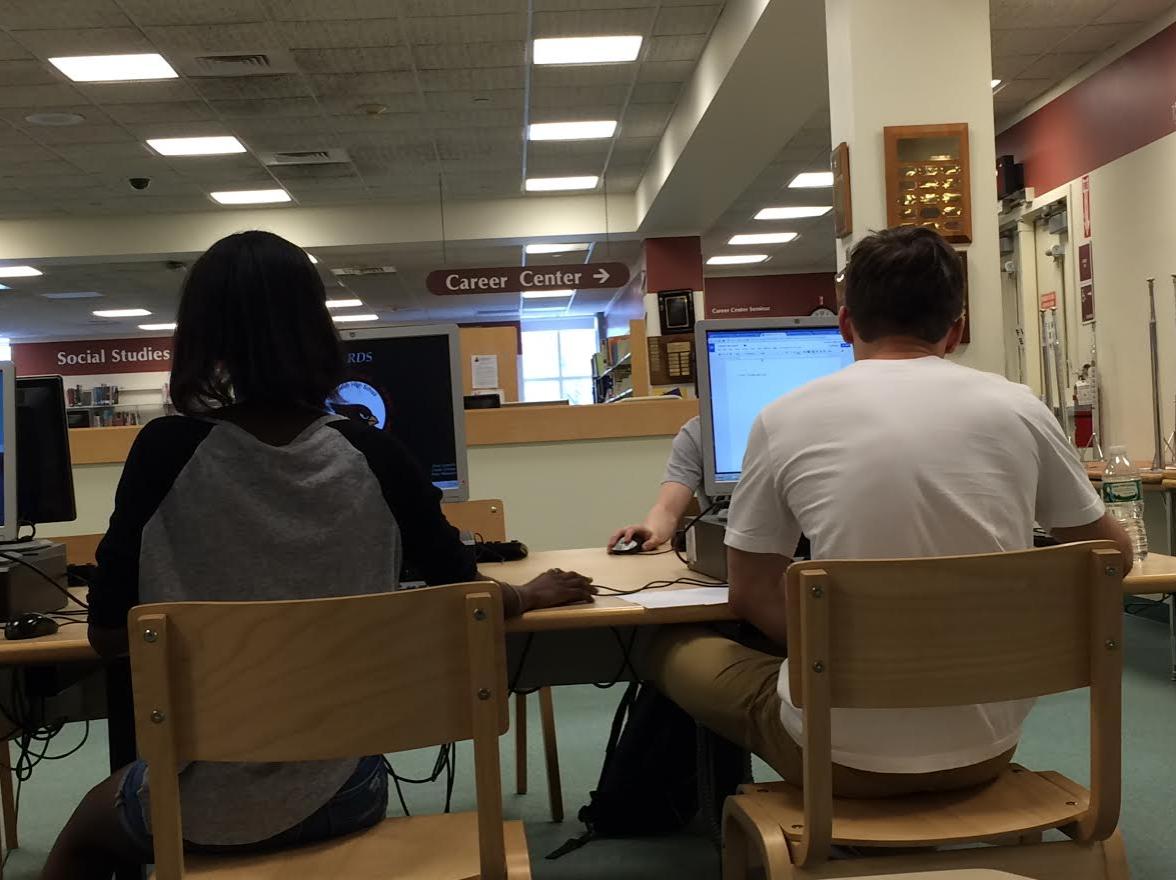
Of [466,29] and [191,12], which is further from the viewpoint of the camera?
[466,29]

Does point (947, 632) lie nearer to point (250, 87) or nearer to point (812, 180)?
point (250, 87)

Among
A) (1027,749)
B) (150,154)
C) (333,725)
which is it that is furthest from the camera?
(150,154)

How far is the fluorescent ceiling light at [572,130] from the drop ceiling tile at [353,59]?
4.77 ft

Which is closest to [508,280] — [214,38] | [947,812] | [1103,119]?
[214,38]

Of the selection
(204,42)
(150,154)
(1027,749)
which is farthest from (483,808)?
(150,154)

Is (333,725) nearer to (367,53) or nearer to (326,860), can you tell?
(326,860)

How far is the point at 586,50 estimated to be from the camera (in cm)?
582

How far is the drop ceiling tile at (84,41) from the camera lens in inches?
206

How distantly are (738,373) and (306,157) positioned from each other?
246 inches

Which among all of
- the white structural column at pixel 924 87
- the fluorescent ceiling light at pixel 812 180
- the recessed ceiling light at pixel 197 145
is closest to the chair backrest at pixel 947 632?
the white structural column at pixel 924 87

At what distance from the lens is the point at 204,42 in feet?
17.8

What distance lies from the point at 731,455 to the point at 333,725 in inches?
49.4

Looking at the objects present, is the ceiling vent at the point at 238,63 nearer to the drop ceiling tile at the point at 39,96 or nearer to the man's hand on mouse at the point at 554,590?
the drop ceiling tile at the point at 39,96

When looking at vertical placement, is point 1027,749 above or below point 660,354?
below
